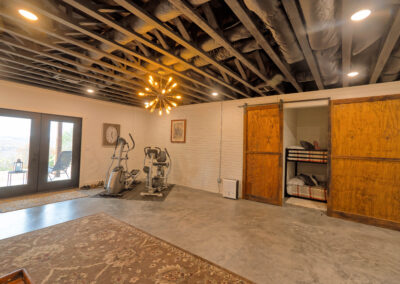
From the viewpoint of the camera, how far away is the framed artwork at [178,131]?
620 cm

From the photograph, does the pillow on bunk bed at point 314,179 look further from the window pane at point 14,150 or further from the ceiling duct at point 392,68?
the window pane at point 14,150

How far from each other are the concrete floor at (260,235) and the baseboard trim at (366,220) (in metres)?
0.12

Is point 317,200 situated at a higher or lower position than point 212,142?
lower

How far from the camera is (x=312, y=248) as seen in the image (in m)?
2.53

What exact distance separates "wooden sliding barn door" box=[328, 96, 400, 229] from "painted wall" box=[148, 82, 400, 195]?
0.78 metres

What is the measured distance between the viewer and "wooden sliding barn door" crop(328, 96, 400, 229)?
10.6 ft

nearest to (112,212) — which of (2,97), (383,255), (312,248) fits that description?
(312,248)

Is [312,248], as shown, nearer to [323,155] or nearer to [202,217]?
[202,217]

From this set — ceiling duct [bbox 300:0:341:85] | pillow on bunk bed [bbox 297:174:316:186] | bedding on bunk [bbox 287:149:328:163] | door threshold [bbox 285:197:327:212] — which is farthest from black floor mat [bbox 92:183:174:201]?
ceiling duct [bbox 300:0:341:85]

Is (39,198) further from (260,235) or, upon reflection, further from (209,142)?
(260,235)

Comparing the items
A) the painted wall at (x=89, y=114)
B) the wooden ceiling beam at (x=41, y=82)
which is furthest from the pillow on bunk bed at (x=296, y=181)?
the wooden ceiling beam at (x=41, y=82)

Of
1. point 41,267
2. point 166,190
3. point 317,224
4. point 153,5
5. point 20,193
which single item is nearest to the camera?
point 153,5

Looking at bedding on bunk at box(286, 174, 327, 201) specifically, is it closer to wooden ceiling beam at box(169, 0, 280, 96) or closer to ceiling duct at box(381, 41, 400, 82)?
ceiling duct at box(381, 41, 400, 82)

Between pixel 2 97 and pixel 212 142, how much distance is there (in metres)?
5.31
